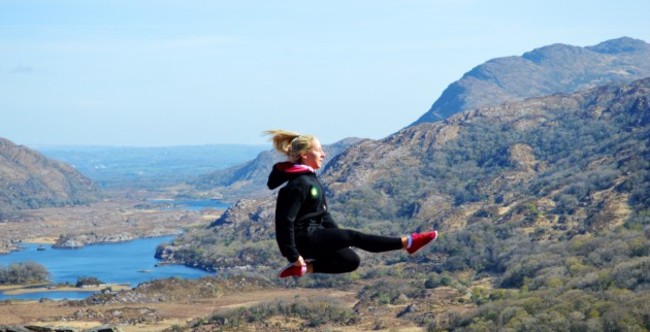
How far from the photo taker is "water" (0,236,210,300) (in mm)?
122125

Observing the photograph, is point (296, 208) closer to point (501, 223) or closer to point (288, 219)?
point (288, 219)

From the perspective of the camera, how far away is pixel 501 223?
12012cm

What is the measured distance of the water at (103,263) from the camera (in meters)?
122

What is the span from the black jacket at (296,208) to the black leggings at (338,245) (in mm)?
134

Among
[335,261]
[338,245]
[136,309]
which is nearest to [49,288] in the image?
[136,309]

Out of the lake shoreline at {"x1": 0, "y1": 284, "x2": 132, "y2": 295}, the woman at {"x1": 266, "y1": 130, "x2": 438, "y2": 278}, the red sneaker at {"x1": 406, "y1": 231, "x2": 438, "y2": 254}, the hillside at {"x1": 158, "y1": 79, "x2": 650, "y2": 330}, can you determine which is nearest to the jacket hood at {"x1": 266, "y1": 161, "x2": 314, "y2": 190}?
the woman at {"x1": 266, "y1": 130, "x2": 438, "y2": 278}

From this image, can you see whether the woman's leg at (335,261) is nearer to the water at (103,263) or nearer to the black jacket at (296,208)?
the black jacket at (296,208)

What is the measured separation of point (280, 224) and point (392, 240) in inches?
69.1

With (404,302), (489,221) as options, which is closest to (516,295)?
(404,302)

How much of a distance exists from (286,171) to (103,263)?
458ft

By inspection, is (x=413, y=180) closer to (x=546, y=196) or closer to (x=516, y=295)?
(x=546, y=196)

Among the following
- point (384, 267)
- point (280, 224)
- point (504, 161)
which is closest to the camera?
point (280, 224)

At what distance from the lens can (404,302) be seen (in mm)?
81938

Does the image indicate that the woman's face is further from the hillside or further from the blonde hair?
the hillside
